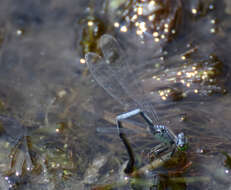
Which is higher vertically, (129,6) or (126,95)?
(129,6)

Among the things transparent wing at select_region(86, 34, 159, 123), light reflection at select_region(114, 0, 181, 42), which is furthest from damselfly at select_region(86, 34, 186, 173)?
light reflection at select_region(114, 0, 181, 42)

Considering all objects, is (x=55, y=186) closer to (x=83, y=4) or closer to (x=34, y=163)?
(x=34, y=163)

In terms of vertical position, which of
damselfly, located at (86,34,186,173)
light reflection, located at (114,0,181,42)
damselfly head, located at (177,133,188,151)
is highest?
light reflection, located at (114,0,181,42)

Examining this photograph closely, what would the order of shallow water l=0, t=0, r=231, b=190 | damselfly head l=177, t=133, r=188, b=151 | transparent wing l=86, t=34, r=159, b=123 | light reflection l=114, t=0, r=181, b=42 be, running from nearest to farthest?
damselfly head l=177, t=133, r=188, b=151, shallow water l=0, t=0, r=231, b=190, transparent wing l=86, t=34, r=159, b=123, light reflection l=114, t=0, r=181, b=42

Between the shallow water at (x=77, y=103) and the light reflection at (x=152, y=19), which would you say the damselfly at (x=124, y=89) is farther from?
the light reflection at (x=152, y=19)

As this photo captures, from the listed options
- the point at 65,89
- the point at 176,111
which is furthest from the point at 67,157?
the point at 176,111

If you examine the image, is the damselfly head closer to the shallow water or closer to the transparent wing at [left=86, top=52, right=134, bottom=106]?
the shallow water

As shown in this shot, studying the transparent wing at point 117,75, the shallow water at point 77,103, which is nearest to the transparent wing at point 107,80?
the transparent wing at point 117,75
